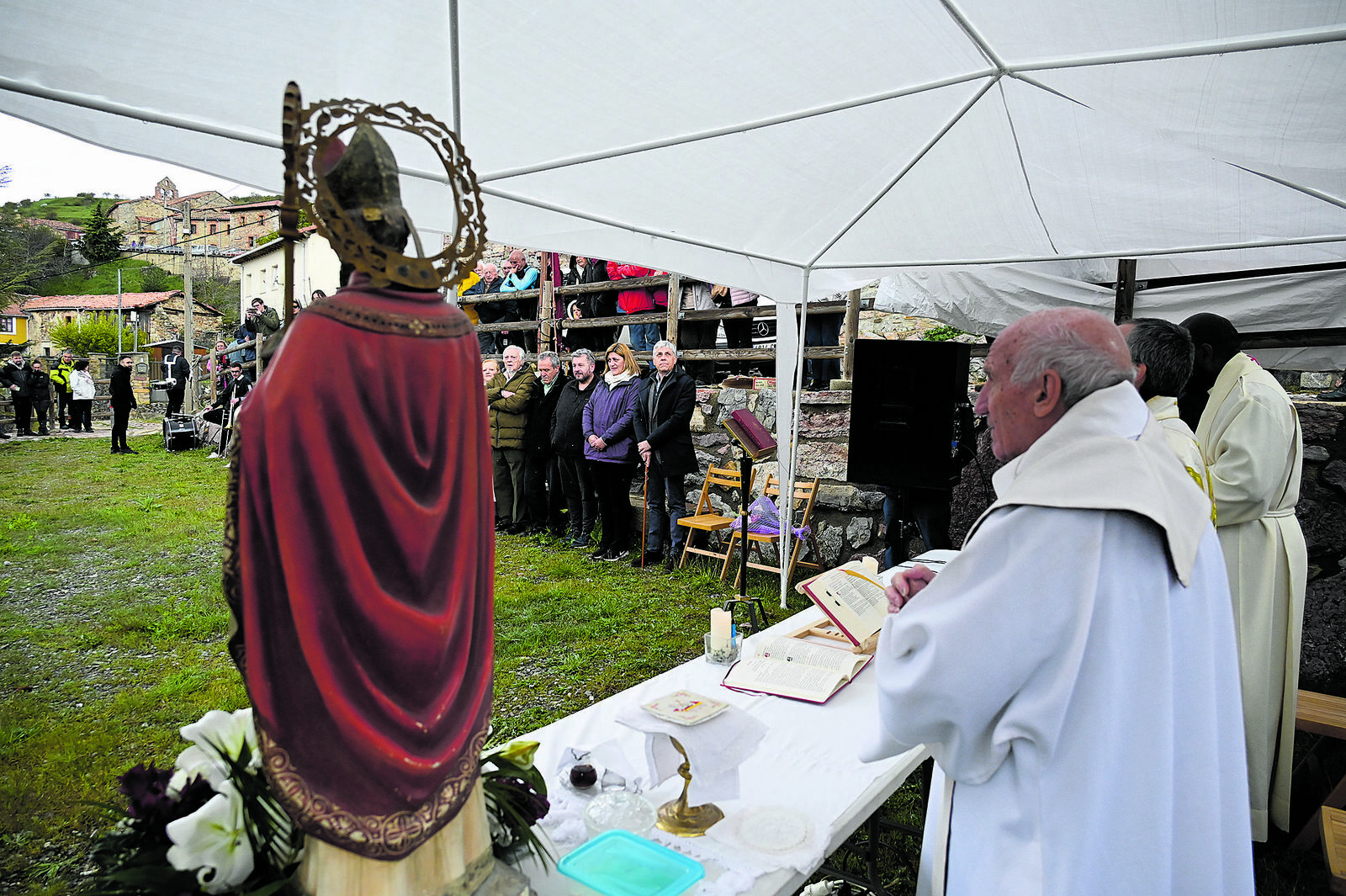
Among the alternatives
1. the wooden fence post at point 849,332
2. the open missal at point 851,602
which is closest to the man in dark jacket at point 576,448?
the wooden fence post at point 849,332

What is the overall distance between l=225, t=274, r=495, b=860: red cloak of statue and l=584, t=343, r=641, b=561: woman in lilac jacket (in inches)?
217

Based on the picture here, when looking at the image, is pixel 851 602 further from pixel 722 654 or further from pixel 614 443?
pixel 614 443

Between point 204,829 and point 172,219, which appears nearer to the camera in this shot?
point 204,829

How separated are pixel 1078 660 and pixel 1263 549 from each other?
2541 millimetres

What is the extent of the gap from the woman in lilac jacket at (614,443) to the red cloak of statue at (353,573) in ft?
18.1

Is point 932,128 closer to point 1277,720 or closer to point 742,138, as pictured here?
point 742,138

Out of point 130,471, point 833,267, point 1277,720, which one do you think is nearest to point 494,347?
point 130,471

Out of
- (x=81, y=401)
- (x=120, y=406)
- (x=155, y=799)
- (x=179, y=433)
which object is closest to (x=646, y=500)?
(x=155, y=799)

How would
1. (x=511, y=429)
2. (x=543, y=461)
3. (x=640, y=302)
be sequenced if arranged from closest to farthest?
(x=511, y=429), (x=543, y=461), (x=640, y=302)

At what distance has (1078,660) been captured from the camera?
4.59 ft

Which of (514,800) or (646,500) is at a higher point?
(514,800)

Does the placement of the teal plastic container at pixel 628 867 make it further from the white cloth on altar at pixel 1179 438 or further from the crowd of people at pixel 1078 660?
the white cloth on altar at pixel 1179 438

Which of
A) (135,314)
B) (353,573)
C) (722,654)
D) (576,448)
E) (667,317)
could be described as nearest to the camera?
(353,573)

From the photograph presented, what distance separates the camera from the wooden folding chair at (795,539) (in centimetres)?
623
